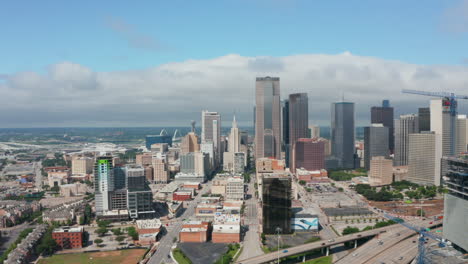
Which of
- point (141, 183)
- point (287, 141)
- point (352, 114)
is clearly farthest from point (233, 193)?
point (352, 114)

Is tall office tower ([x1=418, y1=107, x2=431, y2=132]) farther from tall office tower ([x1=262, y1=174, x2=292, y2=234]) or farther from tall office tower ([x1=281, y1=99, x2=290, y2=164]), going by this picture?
tall office tower ([x1=262, y1=174, x2=292, y2=234])

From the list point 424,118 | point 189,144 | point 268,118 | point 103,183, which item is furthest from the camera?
point 189,144

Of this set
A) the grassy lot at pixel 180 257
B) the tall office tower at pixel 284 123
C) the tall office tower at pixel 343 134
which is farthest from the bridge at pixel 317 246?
the tall office tower at pixel 284 123

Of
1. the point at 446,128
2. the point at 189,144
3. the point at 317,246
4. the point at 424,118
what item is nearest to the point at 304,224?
the point at 317,246

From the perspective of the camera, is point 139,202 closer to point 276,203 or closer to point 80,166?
point 276,203

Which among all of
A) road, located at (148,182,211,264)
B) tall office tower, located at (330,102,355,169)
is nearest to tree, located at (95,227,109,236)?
road, located at (148,182,211,264)
